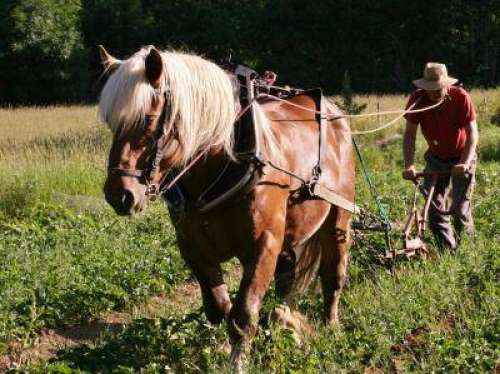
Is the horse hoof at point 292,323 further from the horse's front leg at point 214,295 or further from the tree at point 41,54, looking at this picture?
the tree at point 41,54

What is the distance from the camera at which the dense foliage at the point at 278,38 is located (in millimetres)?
37281

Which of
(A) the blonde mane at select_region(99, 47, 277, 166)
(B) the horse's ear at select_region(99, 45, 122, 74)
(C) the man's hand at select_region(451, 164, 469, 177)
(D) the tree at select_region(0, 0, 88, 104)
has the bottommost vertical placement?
(D) the tree at select_region(0, 0, 88, 104)

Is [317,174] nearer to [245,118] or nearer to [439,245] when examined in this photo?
[245,118]

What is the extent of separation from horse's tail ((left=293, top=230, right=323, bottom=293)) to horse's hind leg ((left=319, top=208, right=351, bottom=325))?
0.04 m

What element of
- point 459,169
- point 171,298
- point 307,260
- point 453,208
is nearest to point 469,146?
point 459,169

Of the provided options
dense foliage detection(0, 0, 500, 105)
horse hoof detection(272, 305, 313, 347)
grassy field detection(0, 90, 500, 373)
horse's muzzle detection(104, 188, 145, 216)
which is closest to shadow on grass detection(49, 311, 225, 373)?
grassy field detection(0, 90, 500, 373)

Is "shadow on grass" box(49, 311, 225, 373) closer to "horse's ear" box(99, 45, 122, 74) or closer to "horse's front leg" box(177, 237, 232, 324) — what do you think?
"horse's front leg" box(177, 237, 232, 324)

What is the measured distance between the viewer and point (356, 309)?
548cm

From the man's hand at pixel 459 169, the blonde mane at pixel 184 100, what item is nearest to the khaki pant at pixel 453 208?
the man's hand at pixel 459 169

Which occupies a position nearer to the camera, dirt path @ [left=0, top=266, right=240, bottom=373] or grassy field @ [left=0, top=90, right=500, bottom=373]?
grassy field @ [left=0, top=90, right=500, bottom=373]

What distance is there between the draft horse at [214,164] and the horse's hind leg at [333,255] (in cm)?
2

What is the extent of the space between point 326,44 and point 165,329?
36775 millimetres

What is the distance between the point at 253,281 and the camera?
4.26 metres

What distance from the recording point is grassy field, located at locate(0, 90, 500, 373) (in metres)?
4.43
